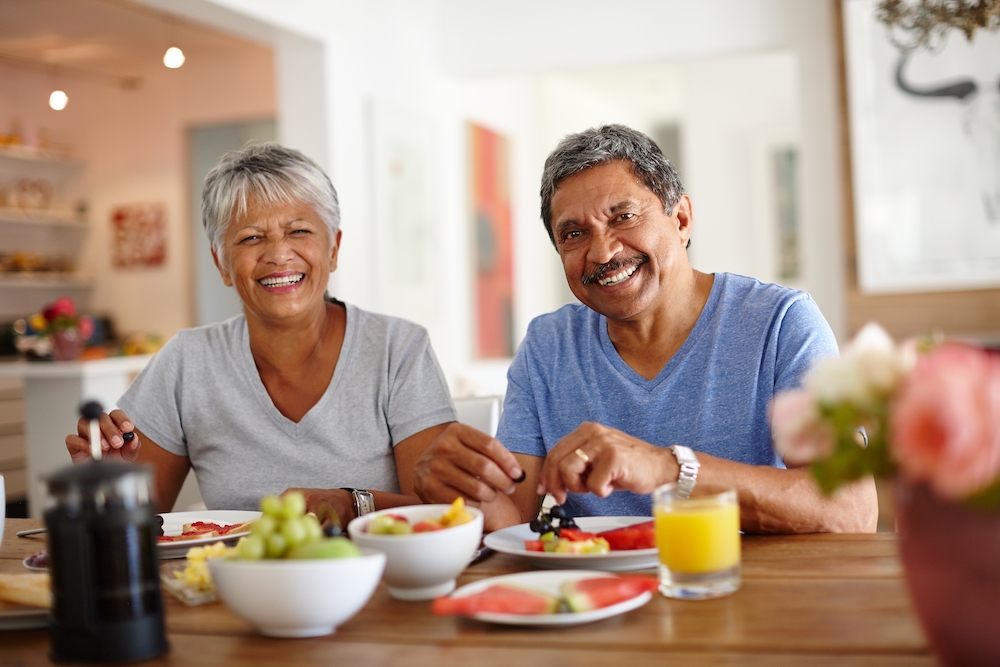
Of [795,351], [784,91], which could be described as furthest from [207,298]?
[795,351]

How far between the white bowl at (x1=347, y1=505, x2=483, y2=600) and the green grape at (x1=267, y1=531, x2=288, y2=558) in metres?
0.12

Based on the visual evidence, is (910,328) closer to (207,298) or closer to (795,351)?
(795,351)

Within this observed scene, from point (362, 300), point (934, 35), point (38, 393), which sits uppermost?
point (934, 35)

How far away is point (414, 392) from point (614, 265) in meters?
0.47

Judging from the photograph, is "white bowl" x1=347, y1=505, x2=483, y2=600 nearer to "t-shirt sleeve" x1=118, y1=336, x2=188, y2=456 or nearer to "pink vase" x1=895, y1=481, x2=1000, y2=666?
"pink vase" x1=895, y1=481, x2=1000, y2=666

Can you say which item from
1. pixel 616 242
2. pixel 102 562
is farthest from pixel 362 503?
pixel 102 562

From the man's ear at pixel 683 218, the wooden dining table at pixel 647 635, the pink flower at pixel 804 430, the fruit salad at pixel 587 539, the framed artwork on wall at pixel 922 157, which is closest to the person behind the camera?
the pink flower at pixel 804 430

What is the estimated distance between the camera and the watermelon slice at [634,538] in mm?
1190

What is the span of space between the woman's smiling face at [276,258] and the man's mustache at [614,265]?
57 centimetres

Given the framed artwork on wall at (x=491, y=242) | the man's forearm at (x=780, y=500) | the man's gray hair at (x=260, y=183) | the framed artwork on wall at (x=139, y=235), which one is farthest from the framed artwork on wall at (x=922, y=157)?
the framed artwork on wall at (x=139, y=235)

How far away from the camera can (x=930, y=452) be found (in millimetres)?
646

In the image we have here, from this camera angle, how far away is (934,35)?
4297 millimetres

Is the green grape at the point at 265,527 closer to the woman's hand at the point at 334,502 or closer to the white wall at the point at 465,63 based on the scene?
the woman's hand at the point at 334,502

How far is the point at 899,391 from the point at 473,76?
4879 millimetres
